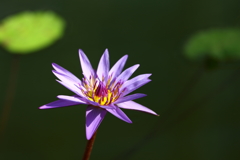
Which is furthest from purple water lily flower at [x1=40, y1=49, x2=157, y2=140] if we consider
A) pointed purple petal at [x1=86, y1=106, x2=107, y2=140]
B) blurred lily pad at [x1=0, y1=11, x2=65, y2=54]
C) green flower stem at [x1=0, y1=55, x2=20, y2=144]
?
green flower stem at [x1=0, y1=55, x2=20, y2=144]

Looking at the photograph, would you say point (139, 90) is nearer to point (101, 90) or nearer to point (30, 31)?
point (30, 31)

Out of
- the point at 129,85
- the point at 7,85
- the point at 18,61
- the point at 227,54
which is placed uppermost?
the point at 227,54

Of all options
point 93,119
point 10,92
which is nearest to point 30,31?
point 10,92

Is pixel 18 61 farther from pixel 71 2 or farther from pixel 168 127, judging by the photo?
pixel 168 127

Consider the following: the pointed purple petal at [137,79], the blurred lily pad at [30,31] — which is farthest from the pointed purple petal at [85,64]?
the blurred lily pad at [30,31]

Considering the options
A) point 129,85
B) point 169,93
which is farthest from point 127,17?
point 129,85

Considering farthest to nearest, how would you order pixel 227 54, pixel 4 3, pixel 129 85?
pixel 4 3 < pixel 227 54 < pixel 129 85

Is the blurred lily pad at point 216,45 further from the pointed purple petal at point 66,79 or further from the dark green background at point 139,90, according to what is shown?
the pointed purple petal at point 66,79
